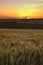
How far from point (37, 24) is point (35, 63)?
5.43m

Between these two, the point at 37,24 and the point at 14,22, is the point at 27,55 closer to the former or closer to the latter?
the point at 14,22

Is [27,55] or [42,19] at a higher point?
[42,19]

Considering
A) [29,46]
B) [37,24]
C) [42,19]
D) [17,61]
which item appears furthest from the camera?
[37,24]

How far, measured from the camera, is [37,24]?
906 cm

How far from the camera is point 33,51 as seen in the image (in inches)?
152

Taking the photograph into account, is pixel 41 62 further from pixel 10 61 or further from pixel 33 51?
pixel 10 61

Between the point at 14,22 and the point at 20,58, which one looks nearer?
the point at 20,58

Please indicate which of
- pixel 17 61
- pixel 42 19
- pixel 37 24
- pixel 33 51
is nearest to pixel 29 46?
pixel 33 51

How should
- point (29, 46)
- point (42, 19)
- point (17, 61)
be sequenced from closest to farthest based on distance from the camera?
1. point (17, 61)
2. point (29, 46)
3. point (42, 19)

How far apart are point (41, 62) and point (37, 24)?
5371mm

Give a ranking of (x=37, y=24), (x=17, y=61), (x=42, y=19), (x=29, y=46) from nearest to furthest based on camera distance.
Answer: (x=17, y=61) < (x=29, y=46) < (x=42, y=19) < (x=37, y=24)

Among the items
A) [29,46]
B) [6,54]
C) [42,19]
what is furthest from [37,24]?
[6,54]

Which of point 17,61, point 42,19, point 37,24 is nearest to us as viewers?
point 17,61

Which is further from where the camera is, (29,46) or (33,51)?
(29,46)
